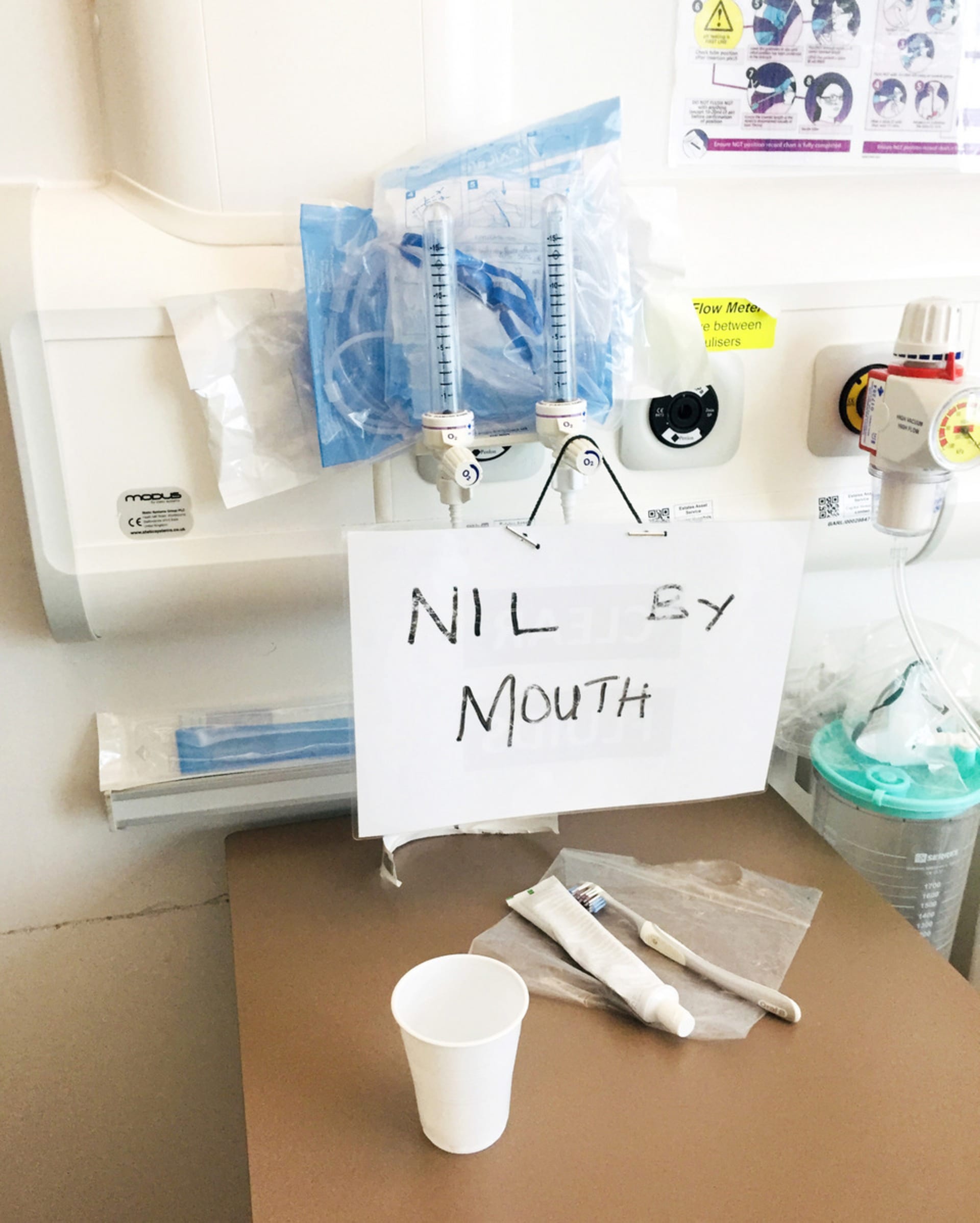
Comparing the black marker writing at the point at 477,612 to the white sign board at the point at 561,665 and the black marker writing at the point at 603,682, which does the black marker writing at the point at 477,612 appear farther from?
the black marker writing at the point at 603,682

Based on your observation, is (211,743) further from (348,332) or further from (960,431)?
(960,431)

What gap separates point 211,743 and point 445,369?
42cm

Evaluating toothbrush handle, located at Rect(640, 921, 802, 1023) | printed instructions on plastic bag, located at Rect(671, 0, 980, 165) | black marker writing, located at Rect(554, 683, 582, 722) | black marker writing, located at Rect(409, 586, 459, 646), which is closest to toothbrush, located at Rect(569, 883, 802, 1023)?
toothbrush handle, located at Rect(640, 921, 802, 1023)

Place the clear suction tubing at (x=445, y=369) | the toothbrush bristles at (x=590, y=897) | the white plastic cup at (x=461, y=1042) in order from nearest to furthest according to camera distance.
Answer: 1. the white plastic cup at (x=461, y=1042)
2. the clear suction tubing at (x=445, y=369)
3. the toothbrush bristles at (x=590, y=897)

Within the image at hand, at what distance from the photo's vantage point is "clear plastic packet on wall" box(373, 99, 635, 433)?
0.72m

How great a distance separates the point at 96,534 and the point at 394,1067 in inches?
18.6

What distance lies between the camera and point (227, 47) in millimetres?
718

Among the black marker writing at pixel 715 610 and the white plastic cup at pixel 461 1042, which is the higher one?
the black marker writing at pixel 715 610

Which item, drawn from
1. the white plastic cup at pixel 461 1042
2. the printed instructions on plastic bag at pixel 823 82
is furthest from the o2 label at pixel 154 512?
the printed instructions on plastic bag at pixel 823 82

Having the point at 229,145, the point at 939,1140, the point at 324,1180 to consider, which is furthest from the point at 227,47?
the point at 939,1140

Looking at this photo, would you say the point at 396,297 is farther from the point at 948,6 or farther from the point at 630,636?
the point at 948,6

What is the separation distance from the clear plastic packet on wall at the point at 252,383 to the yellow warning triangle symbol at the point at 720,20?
1.50 ft

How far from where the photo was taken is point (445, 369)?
2.34ft

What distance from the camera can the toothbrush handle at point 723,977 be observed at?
704mm
